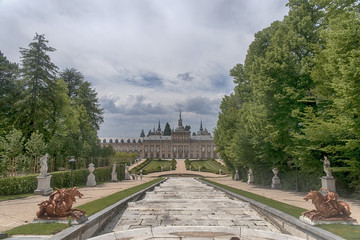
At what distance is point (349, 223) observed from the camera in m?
6.43

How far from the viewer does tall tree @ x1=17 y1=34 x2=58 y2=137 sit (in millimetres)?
26297

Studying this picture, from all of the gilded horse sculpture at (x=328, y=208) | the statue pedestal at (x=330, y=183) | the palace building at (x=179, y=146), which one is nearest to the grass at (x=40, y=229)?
the gilded horse sculpture at (x=328, y=208)

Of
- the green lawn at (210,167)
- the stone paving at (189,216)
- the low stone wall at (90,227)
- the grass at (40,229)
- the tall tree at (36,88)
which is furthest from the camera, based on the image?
the green lawn at (210,167)

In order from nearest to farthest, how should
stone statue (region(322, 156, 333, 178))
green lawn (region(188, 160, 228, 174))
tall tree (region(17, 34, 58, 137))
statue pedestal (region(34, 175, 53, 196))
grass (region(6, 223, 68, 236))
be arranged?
grass (region(6, 223, 68, 236)) < stone statue (region(322, 156, 333, 178)) < statue pedestal (region(34, 175, 53, 196)) < tall tree (region(17, 34, 58, 137)) < green lawn (region(188, 160, 228, 174))

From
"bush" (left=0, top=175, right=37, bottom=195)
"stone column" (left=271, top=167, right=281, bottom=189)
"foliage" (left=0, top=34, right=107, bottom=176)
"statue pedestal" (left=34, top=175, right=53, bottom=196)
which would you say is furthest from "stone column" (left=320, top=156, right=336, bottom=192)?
"foliage" (left=0, top=34, right=107, bottom=176)

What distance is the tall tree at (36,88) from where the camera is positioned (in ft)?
86.3

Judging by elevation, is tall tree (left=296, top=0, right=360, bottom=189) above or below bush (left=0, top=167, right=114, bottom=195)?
above

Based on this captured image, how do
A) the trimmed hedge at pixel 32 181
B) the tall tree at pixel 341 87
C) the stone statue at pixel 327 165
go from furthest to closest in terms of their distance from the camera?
the trimmed hedge at pixel 32 181, the stone statue at pixel 327 165, the tall tree at pixel 341 87

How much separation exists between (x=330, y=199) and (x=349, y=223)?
73 centimetres

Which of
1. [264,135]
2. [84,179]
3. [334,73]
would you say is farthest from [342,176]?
[84,179]

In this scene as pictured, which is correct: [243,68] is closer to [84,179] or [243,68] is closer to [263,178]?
[263,178]

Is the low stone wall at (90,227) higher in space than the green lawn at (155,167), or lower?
higher

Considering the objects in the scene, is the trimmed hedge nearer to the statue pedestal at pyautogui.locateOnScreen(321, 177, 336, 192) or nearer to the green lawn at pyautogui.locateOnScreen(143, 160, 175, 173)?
the statue pedestal at pyautogui.locateOnScreen(321, 177, 336, 192)

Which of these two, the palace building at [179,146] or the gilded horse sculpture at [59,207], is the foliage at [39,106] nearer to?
the gilded horse sculpture at [59,207]
